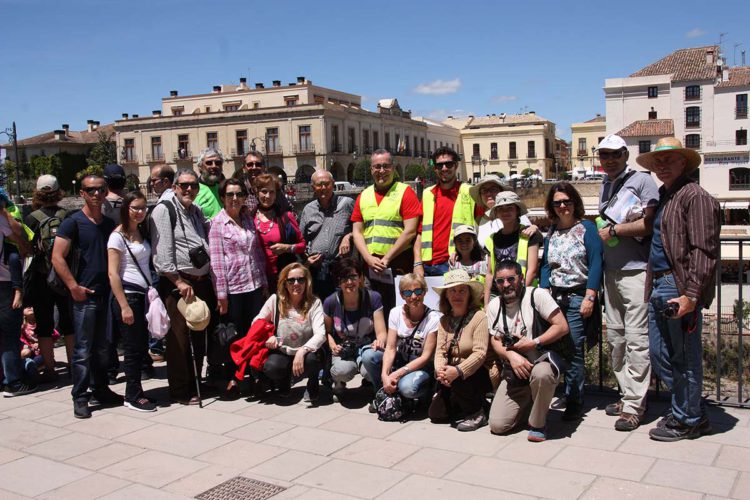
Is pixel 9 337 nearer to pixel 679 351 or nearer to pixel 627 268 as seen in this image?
pixel 627 268

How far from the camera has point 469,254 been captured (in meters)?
5.52

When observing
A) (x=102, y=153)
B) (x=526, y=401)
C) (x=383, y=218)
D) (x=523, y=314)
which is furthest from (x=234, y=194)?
(x=102, y=153)

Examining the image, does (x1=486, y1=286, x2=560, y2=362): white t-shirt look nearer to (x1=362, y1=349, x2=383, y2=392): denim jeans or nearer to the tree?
(x1=362, y1=349, x2=383, y2=392): denim jeans

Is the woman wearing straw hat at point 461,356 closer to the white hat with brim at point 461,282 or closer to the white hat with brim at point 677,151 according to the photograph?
the white hat with brim at point 461,282

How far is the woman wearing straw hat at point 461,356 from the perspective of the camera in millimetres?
4926

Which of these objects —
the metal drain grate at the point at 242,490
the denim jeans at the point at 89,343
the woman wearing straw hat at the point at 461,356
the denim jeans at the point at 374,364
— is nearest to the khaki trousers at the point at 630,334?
the woman wearing straw hat at the point at 461,356

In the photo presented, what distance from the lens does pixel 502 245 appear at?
5.34 m

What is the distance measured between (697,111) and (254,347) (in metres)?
56.9

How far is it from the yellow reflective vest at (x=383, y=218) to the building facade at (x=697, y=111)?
48.6m

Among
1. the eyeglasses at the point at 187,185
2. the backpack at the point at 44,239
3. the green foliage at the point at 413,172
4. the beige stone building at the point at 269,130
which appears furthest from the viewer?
the green foliage at the point at 413,172

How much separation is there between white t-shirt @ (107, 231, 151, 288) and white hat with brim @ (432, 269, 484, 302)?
7.87 feet

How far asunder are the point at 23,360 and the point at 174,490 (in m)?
3.35

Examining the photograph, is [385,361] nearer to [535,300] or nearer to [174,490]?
[535,300]

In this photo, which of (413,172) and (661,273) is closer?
(661,273)
